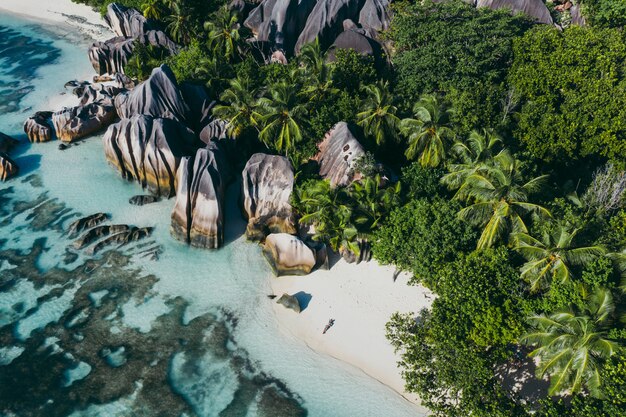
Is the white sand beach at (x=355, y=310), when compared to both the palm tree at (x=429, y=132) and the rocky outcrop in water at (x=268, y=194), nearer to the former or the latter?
the rocky outcrop in water at (x=268, y=194)

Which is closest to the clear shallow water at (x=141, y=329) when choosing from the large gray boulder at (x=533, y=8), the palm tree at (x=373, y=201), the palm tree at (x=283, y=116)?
the palm tree at (x=283, y=116)

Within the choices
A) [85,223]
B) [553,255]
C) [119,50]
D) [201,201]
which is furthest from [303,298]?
[119,50]

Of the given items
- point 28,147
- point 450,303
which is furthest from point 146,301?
point 28,147

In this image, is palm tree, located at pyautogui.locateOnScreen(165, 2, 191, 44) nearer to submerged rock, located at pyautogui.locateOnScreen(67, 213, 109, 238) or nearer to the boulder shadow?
submerged rock, located at pyautogui.locateOnScreen(67, 213, 109, 238)

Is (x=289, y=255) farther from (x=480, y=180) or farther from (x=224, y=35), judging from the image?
(x=224, y=35)

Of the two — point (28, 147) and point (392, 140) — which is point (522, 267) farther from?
point (28, 147)

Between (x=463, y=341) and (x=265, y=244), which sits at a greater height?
(x=463, y=341)

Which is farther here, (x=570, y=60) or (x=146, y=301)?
(x=570, y=60)

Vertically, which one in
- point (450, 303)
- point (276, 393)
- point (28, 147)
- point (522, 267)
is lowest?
point (276, 393)
